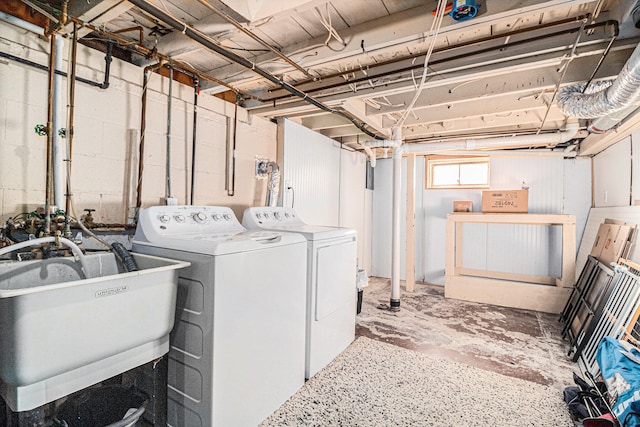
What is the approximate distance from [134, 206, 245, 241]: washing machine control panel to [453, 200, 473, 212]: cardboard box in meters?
3.27

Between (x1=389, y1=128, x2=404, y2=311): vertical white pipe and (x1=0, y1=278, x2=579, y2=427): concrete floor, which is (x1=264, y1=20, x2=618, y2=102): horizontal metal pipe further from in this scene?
(x1=0, y1=278, x2=579, y2=427): concrete floor

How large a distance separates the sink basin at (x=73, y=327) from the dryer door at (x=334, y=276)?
1.02 meters

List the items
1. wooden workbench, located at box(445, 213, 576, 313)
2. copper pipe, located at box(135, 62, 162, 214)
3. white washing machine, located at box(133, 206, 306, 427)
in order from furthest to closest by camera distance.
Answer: wooden workbench, located at box(445, 213, 576, 313) < copper pipe, located at box(135, 62, 162, 214) < white washing machine, located at box(133, 206, 306, 427)

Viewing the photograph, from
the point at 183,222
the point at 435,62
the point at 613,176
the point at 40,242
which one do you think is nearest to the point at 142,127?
the point at 183,222

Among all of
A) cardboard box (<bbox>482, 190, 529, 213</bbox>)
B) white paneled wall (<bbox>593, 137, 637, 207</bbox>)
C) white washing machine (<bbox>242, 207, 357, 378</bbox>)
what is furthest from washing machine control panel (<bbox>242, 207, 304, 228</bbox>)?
white paneled wall (<bbox>593, 137, 637, 207</bbox>)

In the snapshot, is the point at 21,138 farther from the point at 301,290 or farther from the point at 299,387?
the point at 299,387

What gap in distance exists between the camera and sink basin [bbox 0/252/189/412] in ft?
3.07

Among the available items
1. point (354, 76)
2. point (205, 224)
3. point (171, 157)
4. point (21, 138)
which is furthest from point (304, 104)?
point (21, 138)

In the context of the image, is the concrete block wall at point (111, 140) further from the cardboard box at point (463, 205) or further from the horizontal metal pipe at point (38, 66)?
the cardboard box at point (463, 205)

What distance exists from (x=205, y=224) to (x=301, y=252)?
0.65 meters

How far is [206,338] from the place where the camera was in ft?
4.74

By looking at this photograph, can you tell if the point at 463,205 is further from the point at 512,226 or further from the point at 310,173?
the point at 310,173

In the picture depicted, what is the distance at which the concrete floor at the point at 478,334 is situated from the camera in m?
2.36

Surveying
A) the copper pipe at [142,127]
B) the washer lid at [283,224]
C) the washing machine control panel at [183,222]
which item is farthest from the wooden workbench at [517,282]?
the copper pipe at [142,127]
